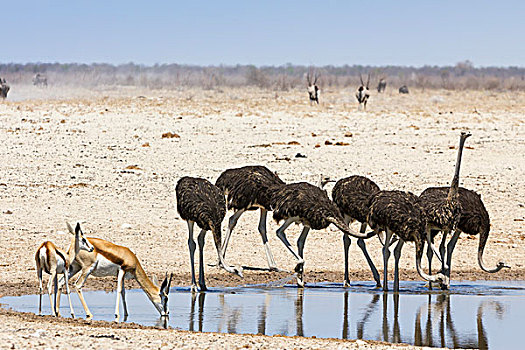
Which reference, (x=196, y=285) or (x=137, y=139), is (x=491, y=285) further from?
(x=137, y=139)

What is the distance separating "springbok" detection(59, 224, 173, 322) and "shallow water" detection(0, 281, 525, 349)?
0.70ft

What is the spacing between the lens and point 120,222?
15.5 m

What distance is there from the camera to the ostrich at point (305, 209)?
11.8 metres

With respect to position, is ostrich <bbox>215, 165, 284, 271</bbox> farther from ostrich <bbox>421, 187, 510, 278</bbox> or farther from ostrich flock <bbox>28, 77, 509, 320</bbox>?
ostrich <bbox>421, 187, 510, 278</bbox>

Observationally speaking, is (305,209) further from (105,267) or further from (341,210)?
(105,267)

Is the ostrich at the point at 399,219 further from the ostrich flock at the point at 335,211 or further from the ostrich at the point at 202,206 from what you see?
the ostrich at the point at 202,206

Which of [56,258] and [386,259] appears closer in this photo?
[56,258]

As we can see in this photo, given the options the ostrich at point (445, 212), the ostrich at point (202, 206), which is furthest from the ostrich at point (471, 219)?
the ostrich at point (202, 206)

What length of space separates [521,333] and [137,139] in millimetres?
15622

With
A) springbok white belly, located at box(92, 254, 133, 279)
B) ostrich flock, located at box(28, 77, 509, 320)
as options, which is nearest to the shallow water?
ostrich flock, located at box(28, 77, 509, 320)

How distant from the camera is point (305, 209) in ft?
38.9

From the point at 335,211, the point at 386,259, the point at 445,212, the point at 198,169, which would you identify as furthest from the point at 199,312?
the point at 198,169

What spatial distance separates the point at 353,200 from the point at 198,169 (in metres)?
8.22

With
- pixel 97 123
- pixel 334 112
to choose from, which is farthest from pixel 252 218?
pixel 334 112
